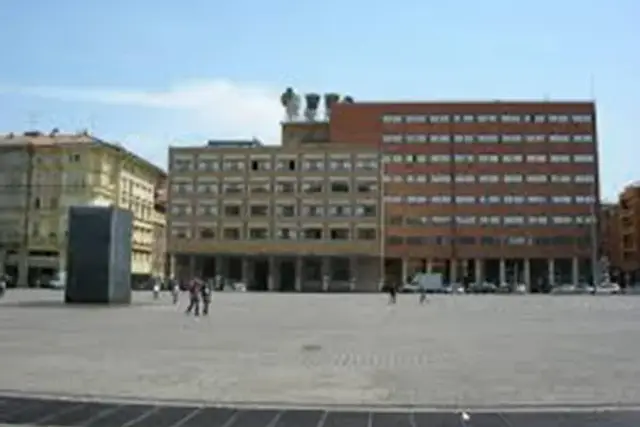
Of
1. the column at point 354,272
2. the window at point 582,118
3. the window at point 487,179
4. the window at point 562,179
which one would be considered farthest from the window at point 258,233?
the window at point 582,118

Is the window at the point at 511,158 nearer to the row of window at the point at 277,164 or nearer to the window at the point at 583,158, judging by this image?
the window at the point at 583,158

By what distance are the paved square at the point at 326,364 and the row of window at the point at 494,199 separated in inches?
3751

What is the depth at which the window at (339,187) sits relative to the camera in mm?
115312

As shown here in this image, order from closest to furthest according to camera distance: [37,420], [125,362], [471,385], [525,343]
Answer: [37,420] → [471,385] → [125,362] → [525,343]

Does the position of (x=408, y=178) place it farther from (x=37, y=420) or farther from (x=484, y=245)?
(x=37, y=420)

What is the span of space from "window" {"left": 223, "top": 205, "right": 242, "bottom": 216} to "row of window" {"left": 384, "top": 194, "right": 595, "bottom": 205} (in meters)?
22.1

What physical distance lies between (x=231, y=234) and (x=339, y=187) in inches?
636

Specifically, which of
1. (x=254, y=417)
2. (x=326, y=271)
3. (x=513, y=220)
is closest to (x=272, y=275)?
(x=326, y=271)

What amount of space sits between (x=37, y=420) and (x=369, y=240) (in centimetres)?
10466

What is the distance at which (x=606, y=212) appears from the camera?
5965 inches

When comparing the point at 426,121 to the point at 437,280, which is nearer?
the point at 437,280

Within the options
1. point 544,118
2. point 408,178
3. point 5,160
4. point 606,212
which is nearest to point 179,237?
point 5,160

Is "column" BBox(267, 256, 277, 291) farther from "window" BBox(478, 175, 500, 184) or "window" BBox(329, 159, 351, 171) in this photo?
"window" BBox(478, 175, 500, 184)

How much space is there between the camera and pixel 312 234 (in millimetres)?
114062
